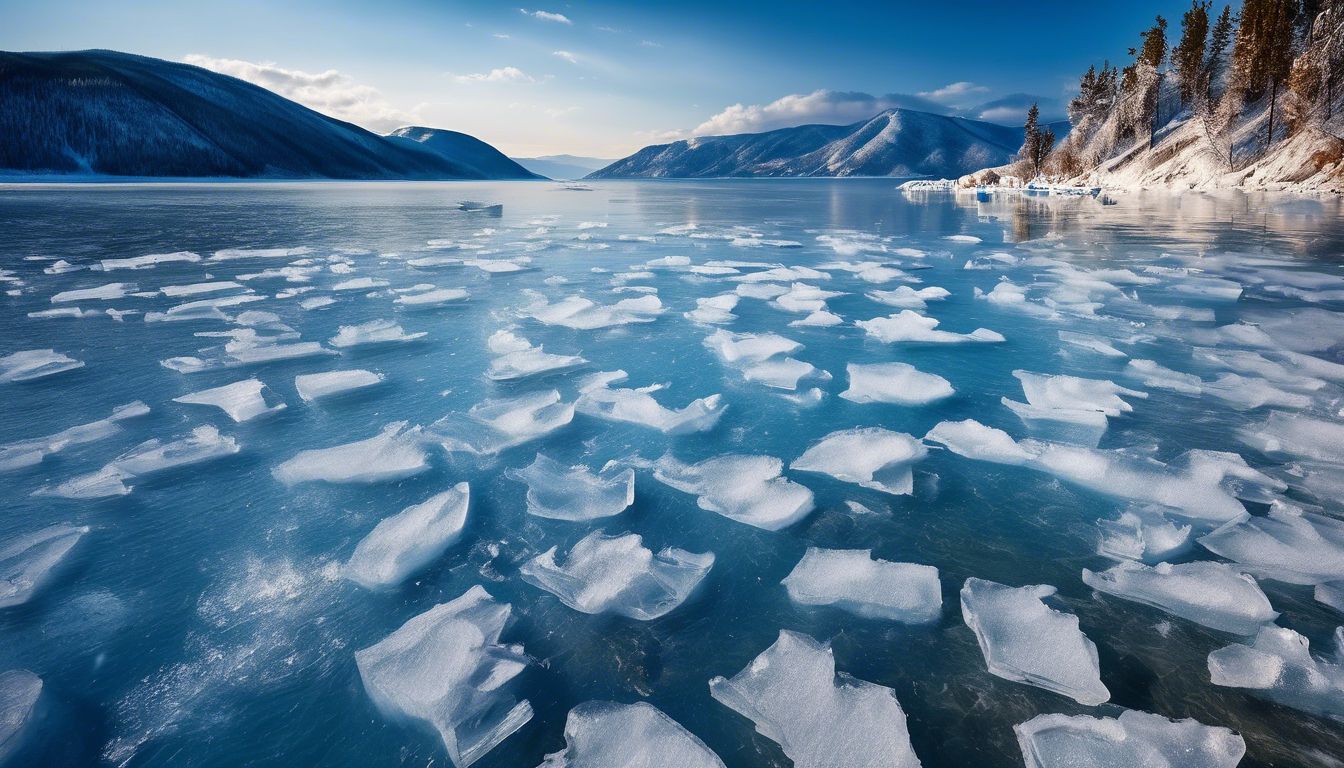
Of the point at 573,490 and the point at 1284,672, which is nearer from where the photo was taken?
the point at 1284,672

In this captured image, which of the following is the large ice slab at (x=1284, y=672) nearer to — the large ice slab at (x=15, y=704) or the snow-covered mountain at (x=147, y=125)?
the large ice slab at (x=15, y=704)

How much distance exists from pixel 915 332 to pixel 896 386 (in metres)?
1.88

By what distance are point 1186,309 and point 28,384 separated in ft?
39.6

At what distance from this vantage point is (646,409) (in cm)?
442

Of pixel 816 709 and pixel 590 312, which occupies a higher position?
pixel 590 312

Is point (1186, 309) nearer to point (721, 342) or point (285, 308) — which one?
point (721, 342)

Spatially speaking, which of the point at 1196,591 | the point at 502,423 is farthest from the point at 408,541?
the point at 1196,591

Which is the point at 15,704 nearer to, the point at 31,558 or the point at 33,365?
the point at 31,558

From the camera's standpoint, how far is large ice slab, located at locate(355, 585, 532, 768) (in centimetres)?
190

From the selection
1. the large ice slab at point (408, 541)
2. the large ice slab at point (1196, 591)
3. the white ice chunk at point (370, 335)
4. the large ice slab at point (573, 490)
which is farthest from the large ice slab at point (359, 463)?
the large ice slab at point (1196, 591)

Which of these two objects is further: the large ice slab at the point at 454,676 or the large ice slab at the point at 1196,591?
the large ice slab at the point at 1196,591

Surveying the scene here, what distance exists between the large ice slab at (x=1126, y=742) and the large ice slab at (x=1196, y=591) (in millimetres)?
664

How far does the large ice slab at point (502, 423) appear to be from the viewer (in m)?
4.00

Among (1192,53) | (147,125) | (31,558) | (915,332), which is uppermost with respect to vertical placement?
(147,125)
